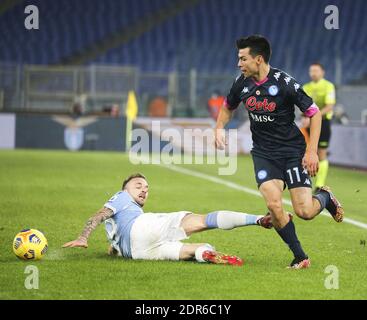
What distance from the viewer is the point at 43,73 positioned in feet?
96.8

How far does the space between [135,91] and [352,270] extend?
2255 cm

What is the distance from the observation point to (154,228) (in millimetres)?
7961

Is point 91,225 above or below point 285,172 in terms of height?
below

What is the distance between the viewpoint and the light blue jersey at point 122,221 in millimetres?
8070

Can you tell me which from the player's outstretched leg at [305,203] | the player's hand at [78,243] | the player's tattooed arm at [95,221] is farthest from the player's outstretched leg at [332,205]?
the player's hand at [78,243]

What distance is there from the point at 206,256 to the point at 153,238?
490 millimetres

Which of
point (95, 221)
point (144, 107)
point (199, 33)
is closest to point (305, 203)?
point (95, 221)

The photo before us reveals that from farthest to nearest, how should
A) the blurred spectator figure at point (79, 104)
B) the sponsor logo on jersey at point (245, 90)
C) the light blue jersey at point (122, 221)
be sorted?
the blurred spectator figure at point (79, 104) → the sponsor logo on jersey at point (245, 90) → the light blue jersey at point (122, 221)

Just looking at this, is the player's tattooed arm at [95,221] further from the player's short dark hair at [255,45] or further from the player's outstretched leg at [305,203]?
the player's short dark hair at [255,45]

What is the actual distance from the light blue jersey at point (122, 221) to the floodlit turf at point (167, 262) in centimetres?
14

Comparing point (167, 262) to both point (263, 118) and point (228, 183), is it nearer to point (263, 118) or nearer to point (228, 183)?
point (263, 118)

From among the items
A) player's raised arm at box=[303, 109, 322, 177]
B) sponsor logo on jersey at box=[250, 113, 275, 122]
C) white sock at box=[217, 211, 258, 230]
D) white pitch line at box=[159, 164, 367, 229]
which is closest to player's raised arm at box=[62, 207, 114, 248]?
white sock at box=[217, 211, 258, 230]
